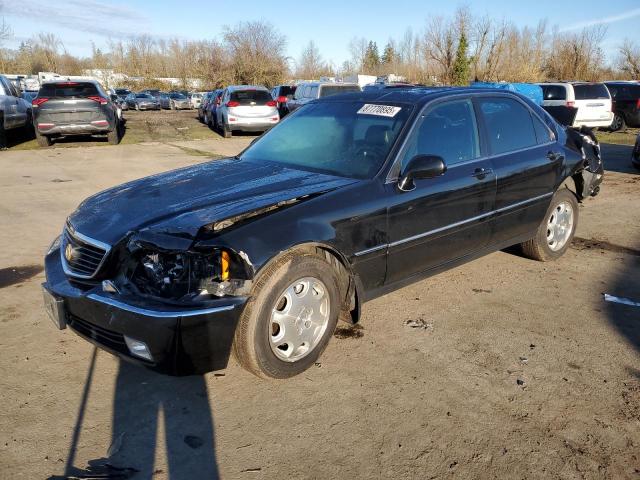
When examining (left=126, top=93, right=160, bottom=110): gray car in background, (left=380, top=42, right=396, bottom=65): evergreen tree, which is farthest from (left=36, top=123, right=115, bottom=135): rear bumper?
(left=380, top=42, right=396, bottom=65): evergreen tree

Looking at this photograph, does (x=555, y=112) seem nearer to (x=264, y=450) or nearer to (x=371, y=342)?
(x=371, y=342)

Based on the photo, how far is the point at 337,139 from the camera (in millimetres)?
4000

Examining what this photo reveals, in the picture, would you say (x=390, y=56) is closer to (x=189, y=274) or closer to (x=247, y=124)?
(x=247, y=124)

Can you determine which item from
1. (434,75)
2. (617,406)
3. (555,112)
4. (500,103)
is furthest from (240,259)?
(434,75)

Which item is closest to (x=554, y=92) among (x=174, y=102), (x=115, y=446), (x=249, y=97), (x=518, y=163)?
(x=249, y=97)

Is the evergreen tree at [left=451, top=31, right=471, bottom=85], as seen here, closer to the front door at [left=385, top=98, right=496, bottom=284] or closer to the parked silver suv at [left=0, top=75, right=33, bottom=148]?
the parked silver suv at [left=0, top=75, right=33, bottom=148]

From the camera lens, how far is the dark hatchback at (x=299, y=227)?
108 inches

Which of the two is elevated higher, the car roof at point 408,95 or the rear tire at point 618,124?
the car roof at point 408,95

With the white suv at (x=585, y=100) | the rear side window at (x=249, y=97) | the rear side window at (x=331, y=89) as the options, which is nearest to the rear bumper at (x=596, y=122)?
the white suv at (x=585, y=100)

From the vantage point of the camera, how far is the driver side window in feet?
12.4

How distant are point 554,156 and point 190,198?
348cm

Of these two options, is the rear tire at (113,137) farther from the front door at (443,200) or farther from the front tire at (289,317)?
the front tire at (289,317)

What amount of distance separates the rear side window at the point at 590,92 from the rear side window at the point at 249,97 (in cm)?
1032

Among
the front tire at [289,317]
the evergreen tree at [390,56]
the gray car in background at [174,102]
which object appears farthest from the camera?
the evergreen tree at [390,56]
